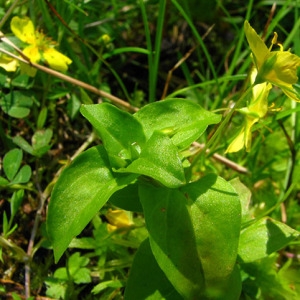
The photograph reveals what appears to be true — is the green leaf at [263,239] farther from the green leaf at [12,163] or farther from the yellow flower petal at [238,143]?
the green leaf at [12,163]

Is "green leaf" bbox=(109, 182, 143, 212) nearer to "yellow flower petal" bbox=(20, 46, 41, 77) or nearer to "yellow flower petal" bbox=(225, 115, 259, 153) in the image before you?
"yellow flower petal" bbox=(225, 115, 259, 153)

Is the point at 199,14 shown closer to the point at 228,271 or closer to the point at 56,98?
the point at 56,98

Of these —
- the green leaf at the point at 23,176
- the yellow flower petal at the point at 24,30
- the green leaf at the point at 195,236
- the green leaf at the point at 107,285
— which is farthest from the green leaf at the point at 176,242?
the yellow flower petal at the point at 24,30

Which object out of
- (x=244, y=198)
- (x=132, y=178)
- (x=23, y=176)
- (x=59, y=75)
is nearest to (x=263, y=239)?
(x=244, y=198)

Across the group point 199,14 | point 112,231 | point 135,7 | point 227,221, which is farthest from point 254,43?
point 199,14

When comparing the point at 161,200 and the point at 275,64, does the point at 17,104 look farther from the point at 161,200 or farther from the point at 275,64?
the point at 275,64

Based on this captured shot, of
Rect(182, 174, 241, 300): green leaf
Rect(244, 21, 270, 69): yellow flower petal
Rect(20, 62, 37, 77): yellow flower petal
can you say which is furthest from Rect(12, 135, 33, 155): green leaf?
Rect(244, 21, 270, 69): yellow flower petal
